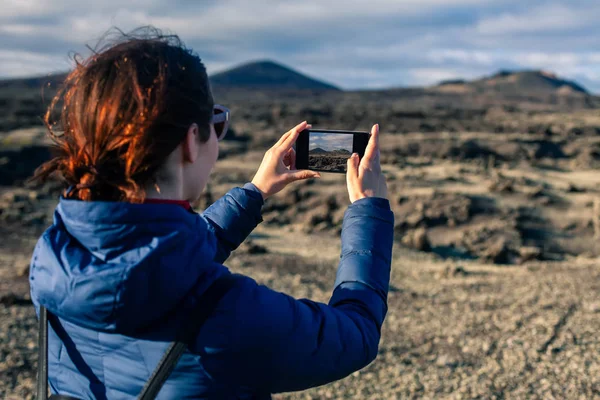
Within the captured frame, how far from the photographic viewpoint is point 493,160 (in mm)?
16062

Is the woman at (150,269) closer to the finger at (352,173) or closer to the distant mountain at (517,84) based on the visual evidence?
the finger at (352,173)

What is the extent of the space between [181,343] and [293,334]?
193 mm

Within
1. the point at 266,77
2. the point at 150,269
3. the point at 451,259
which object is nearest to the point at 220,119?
the point at 150,269

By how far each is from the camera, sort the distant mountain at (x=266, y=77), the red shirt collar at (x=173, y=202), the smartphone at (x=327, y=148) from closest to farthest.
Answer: the red shirt collar at (x=173, y=202) → the smartphone at (x=327, y=148) → the distant mountain at (x=266, y=77)

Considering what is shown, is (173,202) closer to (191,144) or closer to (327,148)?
(191,144)

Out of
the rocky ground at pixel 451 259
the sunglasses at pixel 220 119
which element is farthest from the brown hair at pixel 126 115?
the rocky ground at pixel 451 259

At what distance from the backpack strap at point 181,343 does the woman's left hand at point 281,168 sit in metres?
0.58

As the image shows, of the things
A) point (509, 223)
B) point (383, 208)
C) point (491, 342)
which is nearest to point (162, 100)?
point (383, 208)

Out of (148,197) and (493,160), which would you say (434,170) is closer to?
(493,160)

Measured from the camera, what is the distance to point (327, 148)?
1623 millimetres

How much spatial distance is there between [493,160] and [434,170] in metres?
2.19

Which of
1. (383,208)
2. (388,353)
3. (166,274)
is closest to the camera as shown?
(166,274)

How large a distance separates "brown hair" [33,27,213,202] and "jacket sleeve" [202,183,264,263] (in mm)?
506

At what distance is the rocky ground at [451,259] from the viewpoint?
4082 millimetres
